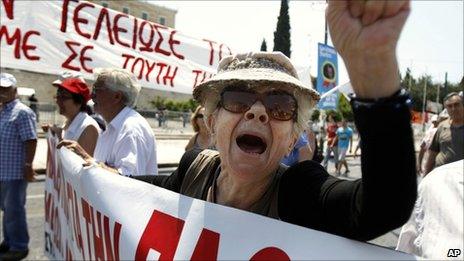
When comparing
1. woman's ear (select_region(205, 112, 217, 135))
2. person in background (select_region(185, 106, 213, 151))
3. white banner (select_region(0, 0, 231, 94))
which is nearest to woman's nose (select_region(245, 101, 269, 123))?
woman's ear (select_region(205, 112, 217, 135))

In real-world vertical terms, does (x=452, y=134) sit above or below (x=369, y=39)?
below

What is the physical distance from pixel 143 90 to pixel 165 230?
145 ft

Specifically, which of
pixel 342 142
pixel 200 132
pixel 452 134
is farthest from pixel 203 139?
pixel 342 142

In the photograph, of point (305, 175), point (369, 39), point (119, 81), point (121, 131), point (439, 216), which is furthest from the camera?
point (119, 81)

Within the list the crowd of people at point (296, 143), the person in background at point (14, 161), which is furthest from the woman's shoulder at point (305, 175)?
the person in background at point (14, 161)

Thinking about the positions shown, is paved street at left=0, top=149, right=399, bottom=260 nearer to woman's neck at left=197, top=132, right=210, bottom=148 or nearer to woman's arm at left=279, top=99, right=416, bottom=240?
woman's neck at left=197, top=132, right=210, bottom=148

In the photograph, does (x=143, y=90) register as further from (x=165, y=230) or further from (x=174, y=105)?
(x=165, y=230)

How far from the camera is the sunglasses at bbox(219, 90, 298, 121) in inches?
58.8

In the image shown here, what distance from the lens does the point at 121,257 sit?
1.77 metres

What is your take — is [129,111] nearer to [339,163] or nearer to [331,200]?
[331,200]

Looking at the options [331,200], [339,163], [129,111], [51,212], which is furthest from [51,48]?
[339,163]

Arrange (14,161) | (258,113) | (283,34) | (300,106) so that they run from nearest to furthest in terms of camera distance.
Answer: (258,113) < (300,106) < (14,161) < (283,34)

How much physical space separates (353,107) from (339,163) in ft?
38.7

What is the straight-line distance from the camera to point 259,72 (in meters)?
1.50
